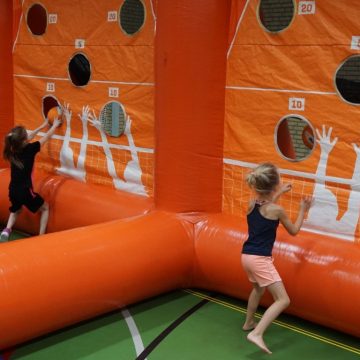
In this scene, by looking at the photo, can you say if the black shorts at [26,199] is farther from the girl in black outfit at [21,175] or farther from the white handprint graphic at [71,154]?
the white handprint graphic at [71,154]

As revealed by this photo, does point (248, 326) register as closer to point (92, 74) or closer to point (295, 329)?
point (295, 329)

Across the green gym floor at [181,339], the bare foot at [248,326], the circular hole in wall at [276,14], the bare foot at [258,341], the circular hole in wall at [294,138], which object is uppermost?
the circular hole in wall at [276,14]

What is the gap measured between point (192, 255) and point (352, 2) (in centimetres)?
185

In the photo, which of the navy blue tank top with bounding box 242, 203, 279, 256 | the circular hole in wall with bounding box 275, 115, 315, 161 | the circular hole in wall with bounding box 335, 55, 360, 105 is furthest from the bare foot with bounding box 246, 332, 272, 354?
the circular hole in wall with bounding box 335, 55, 360, 105

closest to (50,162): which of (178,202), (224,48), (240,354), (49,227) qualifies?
(49,227)

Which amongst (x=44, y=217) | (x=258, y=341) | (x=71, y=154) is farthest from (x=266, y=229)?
(x=71, y=154)

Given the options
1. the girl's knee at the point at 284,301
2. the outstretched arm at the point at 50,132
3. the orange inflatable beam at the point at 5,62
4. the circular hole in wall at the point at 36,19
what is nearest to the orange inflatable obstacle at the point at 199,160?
the girl's knee at the point at 284,301

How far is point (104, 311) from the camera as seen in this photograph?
3.56 metres

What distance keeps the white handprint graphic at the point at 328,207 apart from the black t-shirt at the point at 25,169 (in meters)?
2.42

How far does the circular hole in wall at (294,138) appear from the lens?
147 inches

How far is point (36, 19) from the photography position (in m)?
5.75

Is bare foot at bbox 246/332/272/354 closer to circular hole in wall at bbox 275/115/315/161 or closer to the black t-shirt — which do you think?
circular hole in wall at bbox 275/115/315/161

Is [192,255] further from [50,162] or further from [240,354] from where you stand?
[50,162]

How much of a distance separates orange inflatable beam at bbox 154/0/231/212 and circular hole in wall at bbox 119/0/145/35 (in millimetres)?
635
